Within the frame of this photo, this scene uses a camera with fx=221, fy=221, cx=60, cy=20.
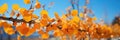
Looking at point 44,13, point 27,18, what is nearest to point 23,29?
point 27,18

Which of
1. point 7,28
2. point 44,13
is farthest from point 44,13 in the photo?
point 7,28

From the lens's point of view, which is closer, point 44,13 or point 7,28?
point 7,28

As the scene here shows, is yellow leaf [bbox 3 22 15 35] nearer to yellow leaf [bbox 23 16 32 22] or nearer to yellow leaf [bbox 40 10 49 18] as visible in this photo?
yellow leaf [bbox 23 16 32 22]

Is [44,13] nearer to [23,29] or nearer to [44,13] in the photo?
[44,13]

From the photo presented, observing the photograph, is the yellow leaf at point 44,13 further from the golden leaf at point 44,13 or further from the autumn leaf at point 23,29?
the autumn leaf at point 23,29

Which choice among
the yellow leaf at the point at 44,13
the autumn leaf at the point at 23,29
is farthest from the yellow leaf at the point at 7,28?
the yellow leaf at the point at 44,13

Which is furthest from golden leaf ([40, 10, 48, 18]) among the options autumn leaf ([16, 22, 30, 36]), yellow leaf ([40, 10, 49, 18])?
autumn leaf ([16, 22, 30, 36])

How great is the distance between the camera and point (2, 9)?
46.5 inches

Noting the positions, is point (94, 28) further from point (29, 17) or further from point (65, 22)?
point (29, 17)

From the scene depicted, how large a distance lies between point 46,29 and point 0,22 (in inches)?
11.4

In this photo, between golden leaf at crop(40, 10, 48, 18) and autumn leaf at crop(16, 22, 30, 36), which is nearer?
autumn leaf at crop(16, 22, 30, 36)

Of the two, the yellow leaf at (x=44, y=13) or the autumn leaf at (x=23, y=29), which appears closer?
the autumn leaf at (x=23, y=29)

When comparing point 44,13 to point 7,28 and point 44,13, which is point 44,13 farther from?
point 7,28

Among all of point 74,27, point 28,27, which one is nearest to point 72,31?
point 74,27
